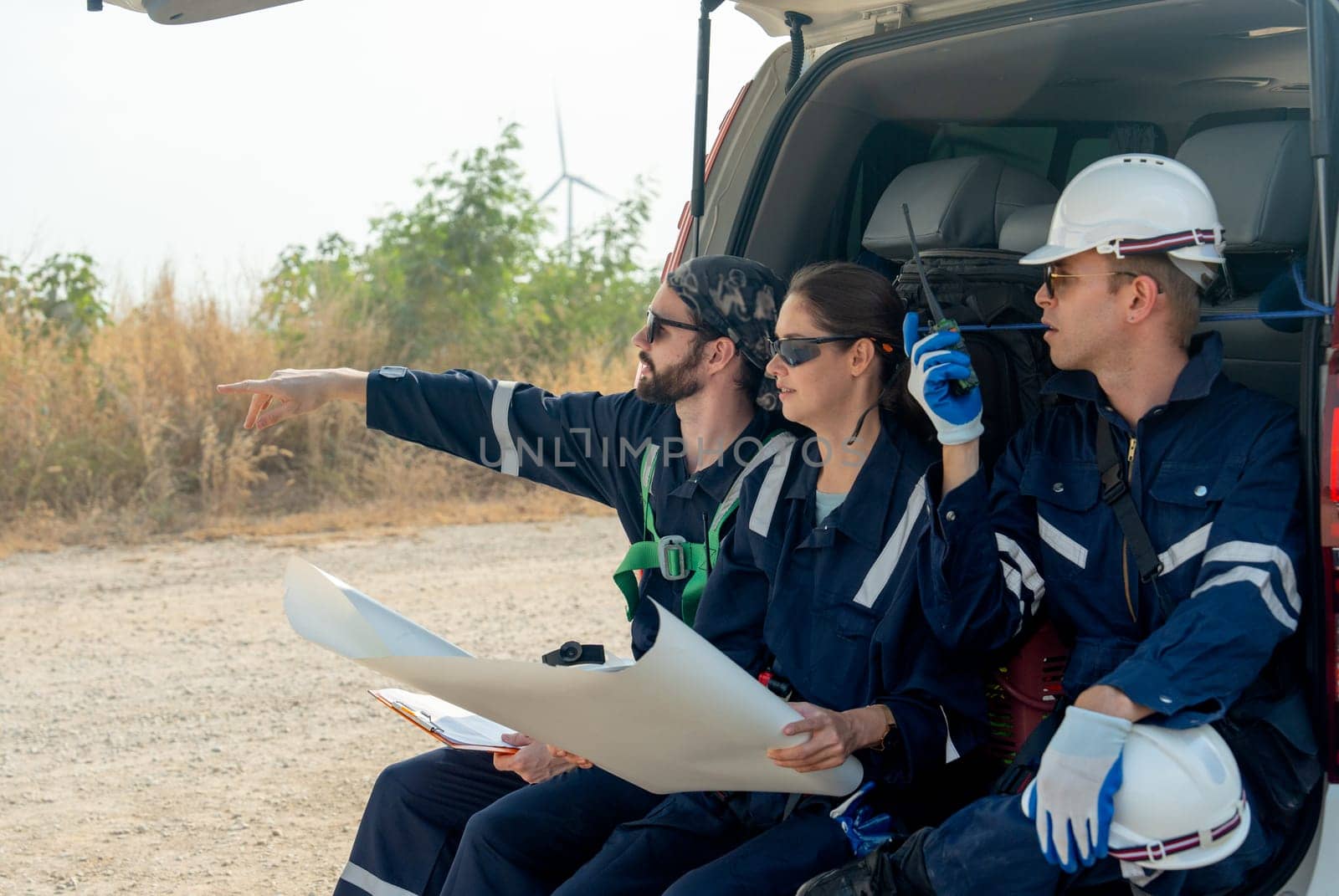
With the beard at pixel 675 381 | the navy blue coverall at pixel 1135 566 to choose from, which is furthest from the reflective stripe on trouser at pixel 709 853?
the beard at pixel 675 381

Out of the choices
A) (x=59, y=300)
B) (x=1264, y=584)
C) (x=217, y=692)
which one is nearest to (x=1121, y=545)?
(x=1264, y=584)

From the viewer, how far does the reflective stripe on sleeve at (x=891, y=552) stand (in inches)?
103

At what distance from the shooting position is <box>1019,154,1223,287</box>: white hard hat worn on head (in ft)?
8.04

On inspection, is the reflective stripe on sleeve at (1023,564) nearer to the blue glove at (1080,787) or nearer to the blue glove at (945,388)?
the blue glove at (945,388)

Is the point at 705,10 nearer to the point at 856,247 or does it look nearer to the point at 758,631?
the point at 856,247

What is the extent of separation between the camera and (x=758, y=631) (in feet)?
9.18

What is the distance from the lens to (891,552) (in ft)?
8.64

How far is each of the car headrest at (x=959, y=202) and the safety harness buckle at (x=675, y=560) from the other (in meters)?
0.88

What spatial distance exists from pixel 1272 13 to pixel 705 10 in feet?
3.82

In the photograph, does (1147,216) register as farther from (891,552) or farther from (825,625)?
(825,625)

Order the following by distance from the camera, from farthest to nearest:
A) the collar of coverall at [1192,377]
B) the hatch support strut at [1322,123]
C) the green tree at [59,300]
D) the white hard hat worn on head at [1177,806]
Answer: the green tree at [59,300] < the collar of coverall at [1192,377] < the hatch support strut at [1322,123] < the white hard hat worn on head at [1177,806]

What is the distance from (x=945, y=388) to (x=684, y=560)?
76 centimetres

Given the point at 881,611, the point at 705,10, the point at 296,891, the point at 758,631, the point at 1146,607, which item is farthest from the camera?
the point at 296,891

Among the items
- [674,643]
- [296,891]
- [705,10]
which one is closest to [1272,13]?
[705,10]
